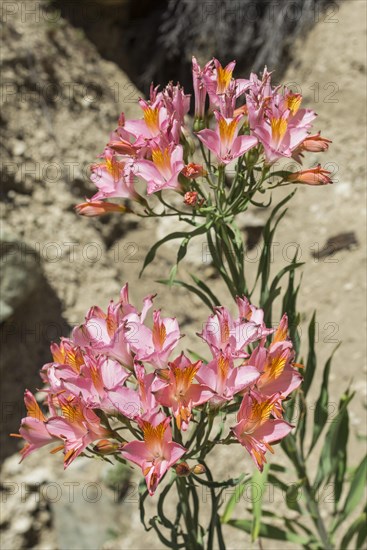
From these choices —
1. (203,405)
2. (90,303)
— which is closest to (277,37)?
(90,303)

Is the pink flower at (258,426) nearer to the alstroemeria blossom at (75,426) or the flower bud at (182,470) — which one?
the flower bud at (182,470)

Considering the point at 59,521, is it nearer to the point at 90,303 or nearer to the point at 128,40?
the point at 90,303

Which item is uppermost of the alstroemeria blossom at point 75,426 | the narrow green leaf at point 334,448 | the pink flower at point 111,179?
the pink flower at point 111,179

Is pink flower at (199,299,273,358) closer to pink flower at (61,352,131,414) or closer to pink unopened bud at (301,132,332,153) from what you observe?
pink flower at (61,352,131,414)

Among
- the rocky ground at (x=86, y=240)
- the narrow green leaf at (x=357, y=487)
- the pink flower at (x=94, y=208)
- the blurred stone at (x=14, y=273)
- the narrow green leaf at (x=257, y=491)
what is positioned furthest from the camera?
the blurred stone at (x=14, y=273)

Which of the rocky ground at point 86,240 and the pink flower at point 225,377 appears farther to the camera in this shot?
the rocky ground at point 86,240

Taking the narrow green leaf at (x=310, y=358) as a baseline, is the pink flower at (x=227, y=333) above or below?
above

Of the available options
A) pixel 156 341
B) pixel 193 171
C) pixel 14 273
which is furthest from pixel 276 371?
pixel 14 273

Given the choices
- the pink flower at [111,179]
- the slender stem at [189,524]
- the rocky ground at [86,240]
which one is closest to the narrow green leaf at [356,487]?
the slender stem at [189,524]
